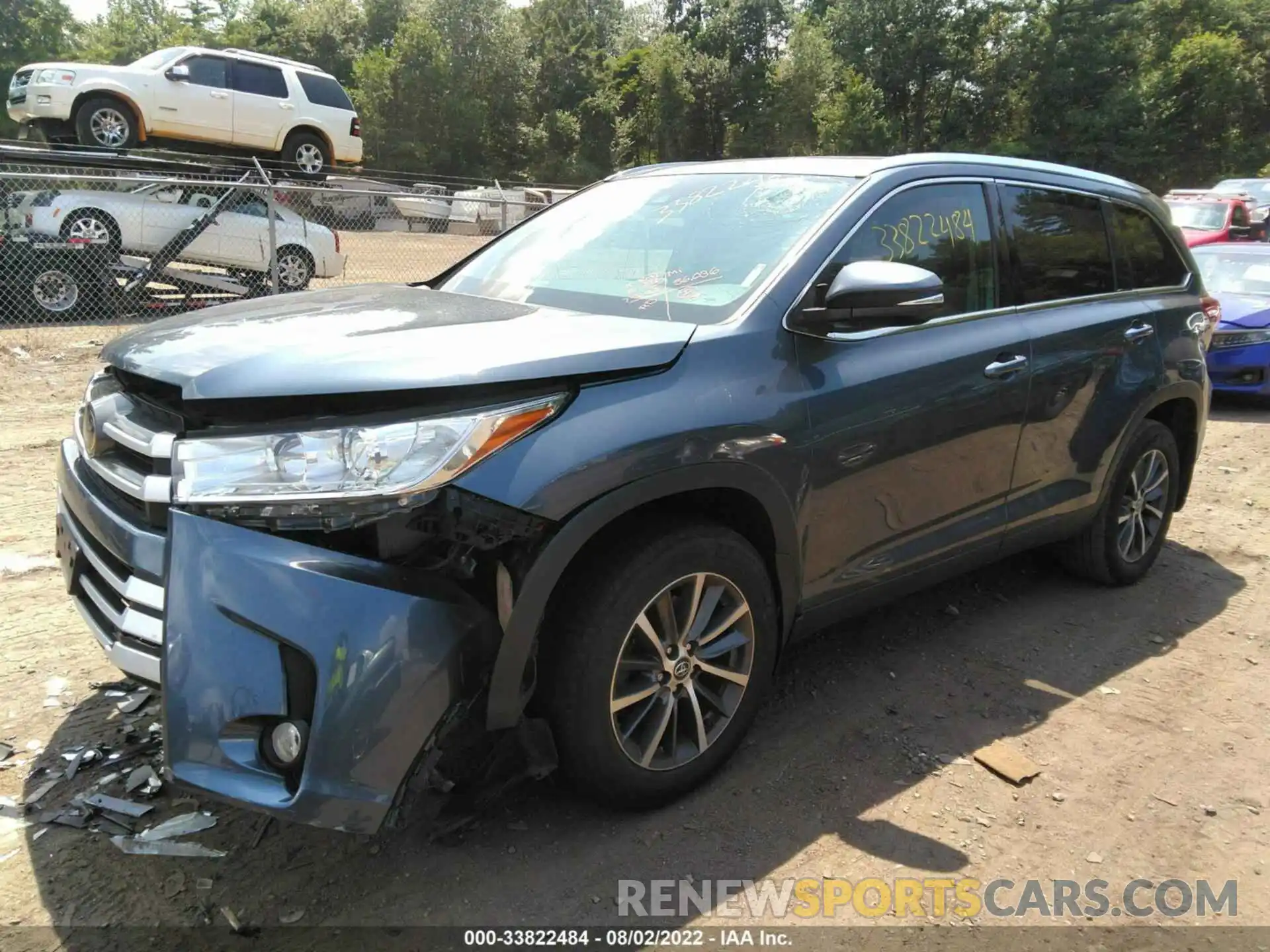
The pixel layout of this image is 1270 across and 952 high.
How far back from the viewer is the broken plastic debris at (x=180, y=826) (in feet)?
8.52

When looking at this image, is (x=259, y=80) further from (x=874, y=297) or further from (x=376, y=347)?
(x=874, y=297)

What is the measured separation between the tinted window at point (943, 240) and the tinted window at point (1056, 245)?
0.21 metres

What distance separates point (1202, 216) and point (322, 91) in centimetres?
1429

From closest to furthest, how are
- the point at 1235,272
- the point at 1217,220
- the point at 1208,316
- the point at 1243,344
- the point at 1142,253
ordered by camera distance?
1. the point at 1142,253
2. the point at 1208,316
3. the point at 1243,344
4. the point at 1235,272
5. the point at 1217,220

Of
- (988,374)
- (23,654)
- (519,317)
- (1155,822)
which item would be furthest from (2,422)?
(1155,822)

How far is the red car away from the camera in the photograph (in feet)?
50.5

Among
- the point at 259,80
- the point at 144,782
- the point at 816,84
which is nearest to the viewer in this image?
the point at 144,782

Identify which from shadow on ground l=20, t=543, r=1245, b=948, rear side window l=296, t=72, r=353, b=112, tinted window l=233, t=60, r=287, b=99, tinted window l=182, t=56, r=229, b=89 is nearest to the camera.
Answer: shadow on ground l=20, t=543, r=1245, b=948

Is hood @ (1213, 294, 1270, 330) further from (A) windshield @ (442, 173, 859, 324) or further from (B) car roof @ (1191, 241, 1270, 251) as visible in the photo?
(A) windshield @ (442, 173, 859, 324)

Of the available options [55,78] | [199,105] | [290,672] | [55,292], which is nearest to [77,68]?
[55,78]

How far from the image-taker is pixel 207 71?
41.1 feet

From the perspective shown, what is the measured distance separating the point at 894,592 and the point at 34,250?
11.3 metres

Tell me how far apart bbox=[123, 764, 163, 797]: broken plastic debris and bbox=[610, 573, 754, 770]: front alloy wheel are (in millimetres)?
1405

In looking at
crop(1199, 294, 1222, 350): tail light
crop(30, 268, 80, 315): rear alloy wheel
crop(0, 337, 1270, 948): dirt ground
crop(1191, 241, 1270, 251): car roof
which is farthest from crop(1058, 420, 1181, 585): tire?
crop(30, 268, 80, 315): rear alloy wheel
